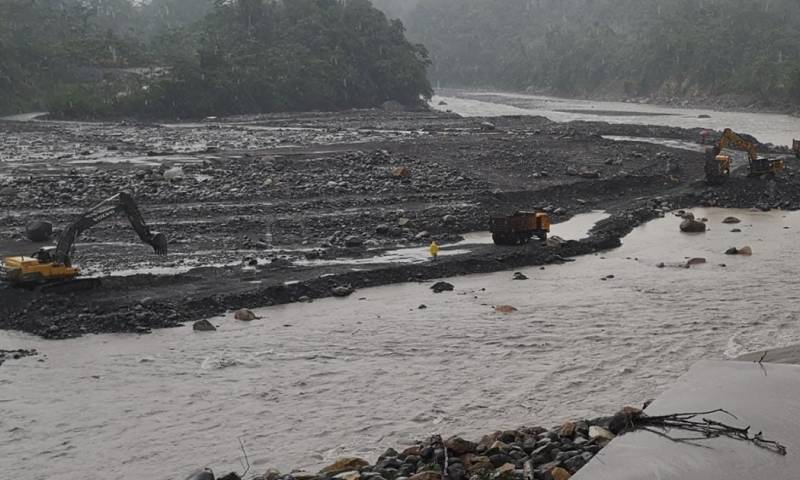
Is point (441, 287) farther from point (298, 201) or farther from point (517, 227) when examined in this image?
point (298, 201)

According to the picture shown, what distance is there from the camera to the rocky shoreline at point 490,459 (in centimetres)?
815

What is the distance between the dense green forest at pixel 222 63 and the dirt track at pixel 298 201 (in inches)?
849

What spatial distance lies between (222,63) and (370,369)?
2448 inches

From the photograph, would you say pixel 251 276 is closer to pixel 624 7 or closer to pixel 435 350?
pixel 435 350

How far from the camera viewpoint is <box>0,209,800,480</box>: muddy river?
403 inches

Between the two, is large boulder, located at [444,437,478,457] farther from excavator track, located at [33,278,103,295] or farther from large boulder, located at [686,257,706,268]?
large boulder, located at [686,257,706,268]

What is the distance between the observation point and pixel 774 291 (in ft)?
53.7

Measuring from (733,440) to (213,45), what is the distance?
236ft

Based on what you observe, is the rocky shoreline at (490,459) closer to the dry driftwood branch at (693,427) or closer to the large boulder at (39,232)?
the dry driftwood branch at (693,427)

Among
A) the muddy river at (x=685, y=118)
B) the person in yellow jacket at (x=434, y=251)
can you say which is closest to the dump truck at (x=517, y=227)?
the person in yellow jacket at (x=434, y=251)

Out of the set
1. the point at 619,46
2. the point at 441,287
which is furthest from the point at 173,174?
the point at 619,46

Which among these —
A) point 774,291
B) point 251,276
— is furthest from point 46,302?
point 774,291

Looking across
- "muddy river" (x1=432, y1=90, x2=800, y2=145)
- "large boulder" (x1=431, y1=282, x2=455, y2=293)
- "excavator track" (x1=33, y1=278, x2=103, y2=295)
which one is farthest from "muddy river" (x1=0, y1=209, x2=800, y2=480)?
"muddy river" (x1=432, y1=90, x2=800, y2=145)

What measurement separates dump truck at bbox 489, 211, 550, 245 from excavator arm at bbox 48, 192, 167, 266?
301 inches
